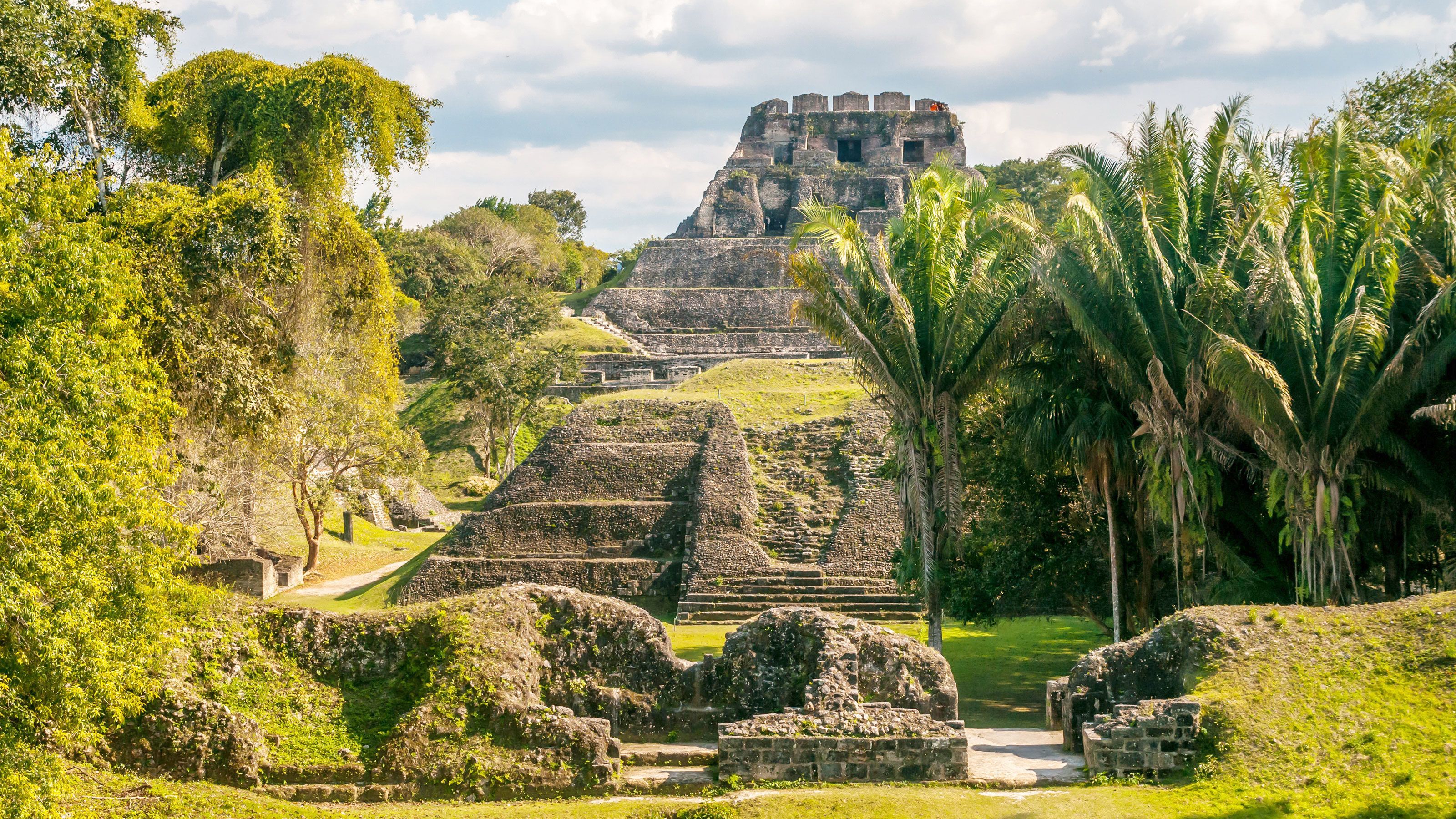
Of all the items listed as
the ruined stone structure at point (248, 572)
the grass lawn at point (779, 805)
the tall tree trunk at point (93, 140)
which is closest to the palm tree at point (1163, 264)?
the grass lawn at point (779, 805)

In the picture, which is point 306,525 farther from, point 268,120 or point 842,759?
point 842,759

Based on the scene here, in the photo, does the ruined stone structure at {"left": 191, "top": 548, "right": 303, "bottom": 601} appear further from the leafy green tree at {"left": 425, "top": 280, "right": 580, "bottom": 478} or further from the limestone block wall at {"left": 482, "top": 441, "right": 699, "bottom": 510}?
the leafy green tree at {"left": 425, "top": 280, "right": 580, "bottom": 478}

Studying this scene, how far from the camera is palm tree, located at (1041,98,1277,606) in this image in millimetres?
14070

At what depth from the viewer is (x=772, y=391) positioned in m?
28.8

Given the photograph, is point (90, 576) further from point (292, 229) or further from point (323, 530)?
point (323, 530)

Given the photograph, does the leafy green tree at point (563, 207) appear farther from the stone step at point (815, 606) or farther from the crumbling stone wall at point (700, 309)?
the stone step at point (815, 606)

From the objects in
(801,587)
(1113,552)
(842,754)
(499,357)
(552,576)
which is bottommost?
(842,754)

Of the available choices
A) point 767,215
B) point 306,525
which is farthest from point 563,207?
point 306,525

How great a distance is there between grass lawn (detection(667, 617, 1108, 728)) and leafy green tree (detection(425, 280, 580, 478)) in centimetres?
1518

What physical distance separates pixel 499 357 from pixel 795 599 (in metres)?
16.0

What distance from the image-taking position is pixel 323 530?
94.2 ft

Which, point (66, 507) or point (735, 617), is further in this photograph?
point (735, 617)

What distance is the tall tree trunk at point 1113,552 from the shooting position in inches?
582

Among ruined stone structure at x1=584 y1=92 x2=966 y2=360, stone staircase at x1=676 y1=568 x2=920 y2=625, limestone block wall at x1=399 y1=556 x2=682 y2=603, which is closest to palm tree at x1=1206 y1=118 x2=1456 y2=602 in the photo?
stone staircase at x1=676 y1=568 x2=920 y2=625
